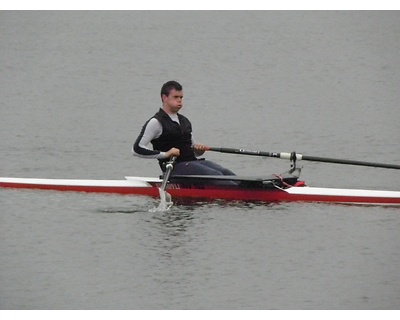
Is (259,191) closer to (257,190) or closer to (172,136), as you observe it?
(257,190)

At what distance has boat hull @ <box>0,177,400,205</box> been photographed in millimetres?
16469

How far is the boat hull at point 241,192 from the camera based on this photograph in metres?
16.5

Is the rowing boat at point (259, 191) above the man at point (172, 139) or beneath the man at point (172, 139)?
beneath

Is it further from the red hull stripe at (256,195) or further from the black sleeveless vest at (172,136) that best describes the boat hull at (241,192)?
the black sleeveless vest at (172,136)

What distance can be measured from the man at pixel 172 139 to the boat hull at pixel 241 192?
0.63 feet

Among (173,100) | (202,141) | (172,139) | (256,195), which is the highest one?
(173,100)

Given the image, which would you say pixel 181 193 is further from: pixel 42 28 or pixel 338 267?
pixel 42 28

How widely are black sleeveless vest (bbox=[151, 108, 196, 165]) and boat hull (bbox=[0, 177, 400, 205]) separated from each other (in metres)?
0.41

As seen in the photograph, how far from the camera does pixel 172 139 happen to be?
54.6 feet

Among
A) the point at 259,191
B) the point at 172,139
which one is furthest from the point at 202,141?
the point at 259,191

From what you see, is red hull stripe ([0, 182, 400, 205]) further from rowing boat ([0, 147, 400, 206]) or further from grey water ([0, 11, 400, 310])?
grey water ([0, 11, 400, 310])

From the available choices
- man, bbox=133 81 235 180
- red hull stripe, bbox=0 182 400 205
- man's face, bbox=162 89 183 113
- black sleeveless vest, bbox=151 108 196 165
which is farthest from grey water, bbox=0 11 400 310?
man's face, bbox=162 89 183 113

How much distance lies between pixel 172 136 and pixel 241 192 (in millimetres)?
1008

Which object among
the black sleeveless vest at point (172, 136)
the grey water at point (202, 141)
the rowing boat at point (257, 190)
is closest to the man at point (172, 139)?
the black sleeveless vest at point (172, 136)
